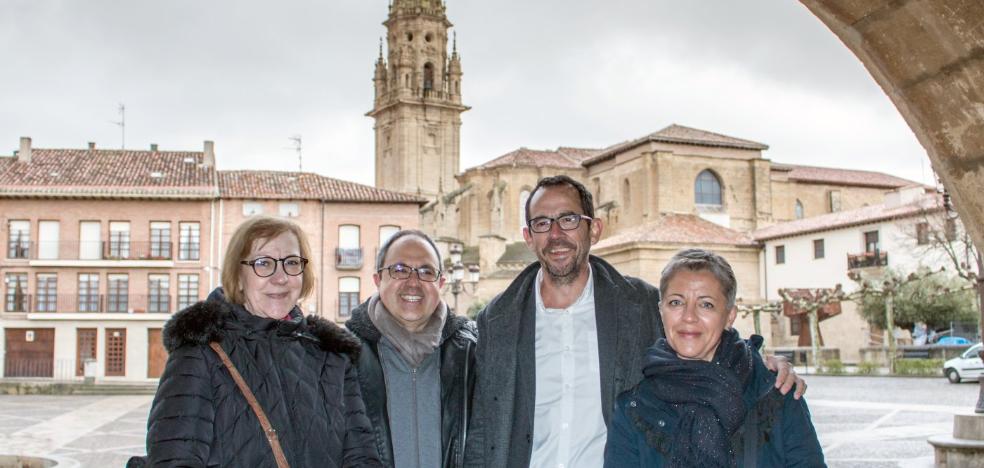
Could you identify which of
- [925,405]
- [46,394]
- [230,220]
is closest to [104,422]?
[46,394]

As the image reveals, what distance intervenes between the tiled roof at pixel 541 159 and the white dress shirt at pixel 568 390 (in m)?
49.2

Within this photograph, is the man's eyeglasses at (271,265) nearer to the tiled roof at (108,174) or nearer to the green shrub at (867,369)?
the green shrub at (867,369)

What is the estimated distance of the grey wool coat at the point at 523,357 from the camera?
325cm

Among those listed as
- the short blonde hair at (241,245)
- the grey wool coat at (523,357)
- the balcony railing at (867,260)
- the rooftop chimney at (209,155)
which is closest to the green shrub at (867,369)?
the balcony railing at (867,260)

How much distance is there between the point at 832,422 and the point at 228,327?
13881 mm

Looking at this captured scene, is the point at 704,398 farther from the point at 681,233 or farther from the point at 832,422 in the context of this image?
the point at 681,233

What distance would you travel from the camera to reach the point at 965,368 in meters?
23.3

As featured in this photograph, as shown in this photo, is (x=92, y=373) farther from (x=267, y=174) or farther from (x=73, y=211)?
(x=267, y=174)

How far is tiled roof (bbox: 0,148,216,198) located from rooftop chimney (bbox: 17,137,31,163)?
0.75 feet

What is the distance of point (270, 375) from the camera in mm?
2727

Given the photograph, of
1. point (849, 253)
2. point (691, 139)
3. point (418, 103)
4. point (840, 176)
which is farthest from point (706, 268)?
point (418, 103)

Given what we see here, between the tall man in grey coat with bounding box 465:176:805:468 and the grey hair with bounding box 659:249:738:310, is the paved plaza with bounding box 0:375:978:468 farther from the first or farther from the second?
the grey hair with bounding box 659:249:738:310

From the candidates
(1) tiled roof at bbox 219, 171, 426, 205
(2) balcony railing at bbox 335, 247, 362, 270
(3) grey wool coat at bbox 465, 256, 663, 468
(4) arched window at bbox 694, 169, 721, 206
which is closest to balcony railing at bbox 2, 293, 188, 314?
(1) tiled roof at bbox 219, 171, 426, 205

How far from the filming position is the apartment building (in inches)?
1410
